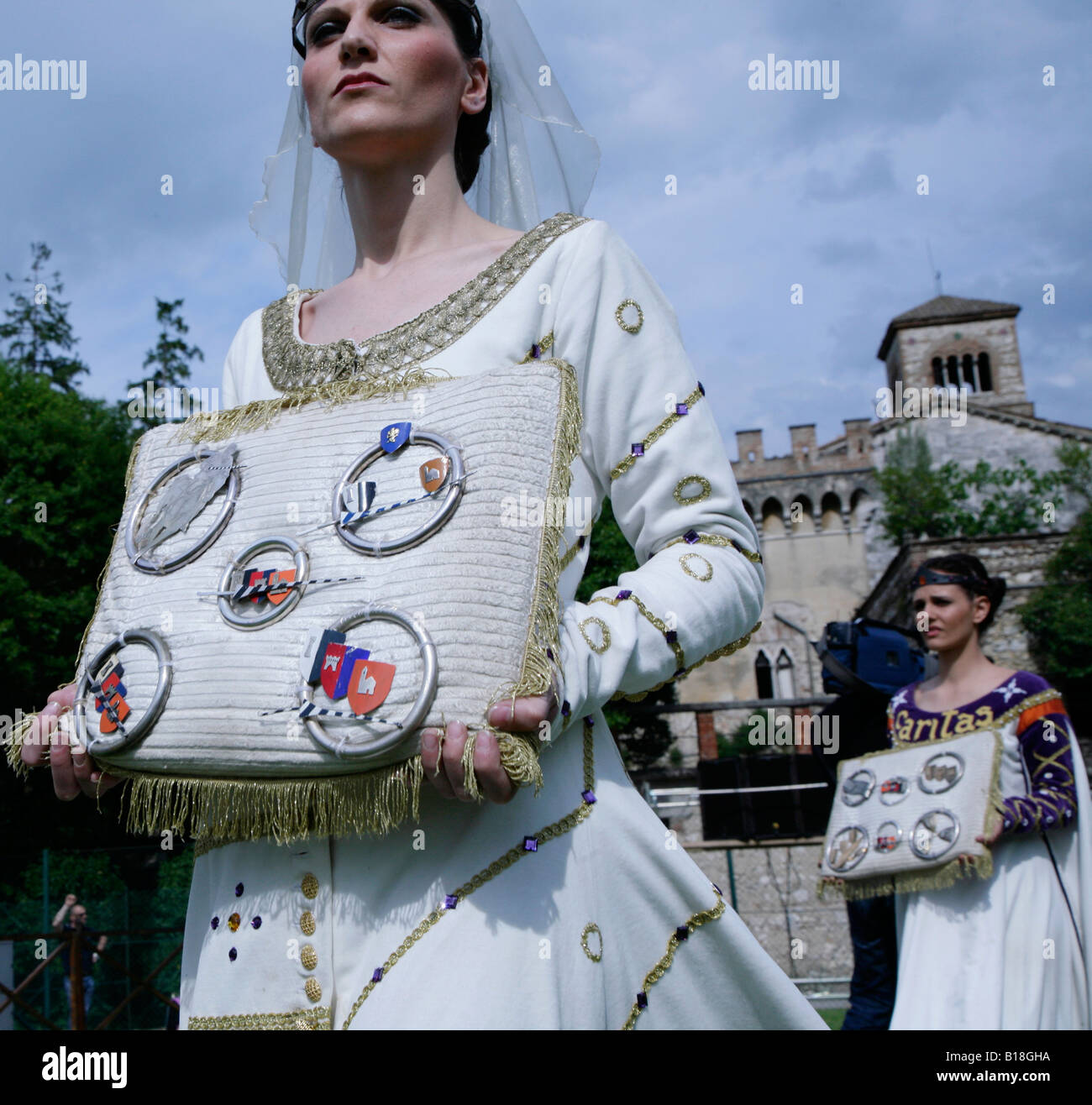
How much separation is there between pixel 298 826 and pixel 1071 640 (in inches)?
1276

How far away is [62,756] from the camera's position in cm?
176

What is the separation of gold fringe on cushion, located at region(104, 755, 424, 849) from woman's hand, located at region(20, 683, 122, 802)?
5 cm

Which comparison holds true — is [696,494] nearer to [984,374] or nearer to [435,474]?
[435,474]

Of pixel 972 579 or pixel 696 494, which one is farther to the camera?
pixel 972 579

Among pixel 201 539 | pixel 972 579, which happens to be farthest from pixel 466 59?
pixel 972 579

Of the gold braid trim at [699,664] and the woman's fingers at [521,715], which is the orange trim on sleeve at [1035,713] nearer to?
the gold braid trim at [699,664]

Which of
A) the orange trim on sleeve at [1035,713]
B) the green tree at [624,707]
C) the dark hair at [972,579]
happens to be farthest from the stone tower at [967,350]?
the orange trim on sleeve at [1035,713]

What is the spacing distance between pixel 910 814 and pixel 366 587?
3619mm

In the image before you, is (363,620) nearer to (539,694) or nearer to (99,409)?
(539,694)

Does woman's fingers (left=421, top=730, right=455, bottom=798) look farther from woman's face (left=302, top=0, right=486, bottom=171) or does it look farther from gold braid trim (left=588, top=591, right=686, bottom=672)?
woman's face (left=302, top=0, right=486, bottom=171)

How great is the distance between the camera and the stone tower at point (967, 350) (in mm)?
56031

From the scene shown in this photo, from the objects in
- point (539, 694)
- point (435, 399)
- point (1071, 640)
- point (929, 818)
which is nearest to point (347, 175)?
point (435, 399)

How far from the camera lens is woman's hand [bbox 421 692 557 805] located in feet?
4.76

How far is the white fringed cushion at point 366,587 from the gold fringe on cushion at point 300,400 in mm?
27
